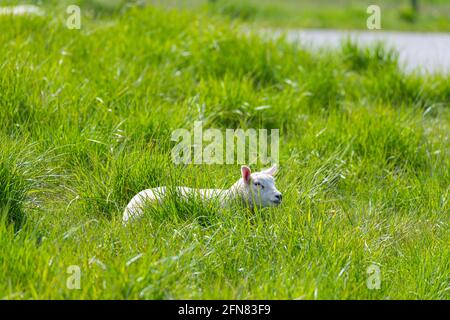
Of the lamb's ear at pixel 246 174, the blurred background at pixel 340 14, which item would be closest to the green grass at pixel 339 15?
the blurred background at pixel 340 14

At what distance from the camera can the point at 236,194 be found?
4.51m

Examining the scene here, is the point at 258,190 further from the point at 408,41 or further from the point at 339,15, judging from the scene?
the point at 339,15

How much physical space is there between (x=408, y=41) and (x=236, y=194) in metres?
6.51

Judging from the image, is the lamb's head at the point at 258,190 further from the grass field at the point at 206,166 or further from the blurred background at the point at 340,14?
the blurred background at the point at 340,14

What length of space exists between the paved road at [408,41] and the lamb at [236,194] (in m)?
4.04

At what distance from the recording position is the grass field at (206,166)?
3.80 m

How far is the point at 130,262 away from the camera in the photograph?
363 cm

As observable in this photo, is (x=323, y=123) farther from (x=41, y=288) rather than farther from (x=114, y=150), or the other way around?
(x=41, y=288)

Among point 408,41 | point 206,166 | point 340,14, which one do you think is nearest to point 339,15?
point 340,14

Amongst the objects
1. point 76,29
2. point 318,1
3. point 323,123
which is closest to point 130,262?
point 323,123

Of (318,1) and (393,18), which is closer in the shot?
(393,18)

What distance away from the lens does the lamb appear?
14.4 ft

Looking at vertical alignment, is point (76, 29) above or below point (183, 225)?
above
